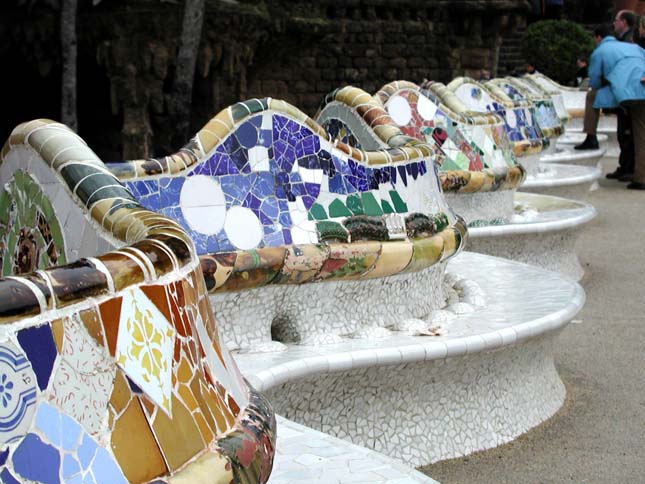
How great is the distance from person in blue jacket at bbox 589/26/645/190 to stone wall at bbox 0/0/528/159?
611 centimetres

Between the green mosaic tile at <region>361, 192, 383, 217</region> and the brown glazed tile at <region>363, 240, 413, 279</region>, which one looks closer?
the brown glazed tile at <region>363, 240, 413, 279</region>

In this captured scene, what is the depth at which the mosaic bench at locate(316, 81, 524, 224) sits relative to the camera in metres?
6.14

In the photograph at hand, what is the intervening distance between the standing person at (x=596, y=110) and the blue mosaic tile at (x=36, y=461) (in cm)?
1067

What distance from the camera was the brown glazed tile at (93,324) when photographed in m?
2.05

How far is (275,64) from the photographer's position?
21531 millimetres

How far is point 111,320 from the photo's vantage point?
6.93ft

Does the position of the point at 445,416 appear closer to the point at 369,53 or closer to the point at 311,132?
the point at 311,132

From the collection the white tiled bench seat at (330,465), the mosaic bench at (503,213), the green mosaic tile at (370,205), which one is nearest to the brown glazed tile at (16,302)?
the white tiled bench seat at (330,465)

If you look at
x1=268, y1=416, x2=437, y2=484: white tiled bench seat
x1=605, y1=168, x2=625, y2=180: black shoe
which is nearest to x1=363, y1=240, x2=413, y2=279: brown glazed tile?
x1=268, y1=416, x2=437, y2=484: white tiled bench seat

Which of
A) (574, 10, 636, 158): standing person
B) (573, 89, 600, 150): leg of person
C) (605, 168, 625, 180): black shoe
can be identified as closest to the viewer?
(574, 10, 636, 158): standing person

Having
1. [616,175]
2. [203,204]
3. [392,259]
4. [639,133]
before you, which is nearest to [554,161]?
[639,133]

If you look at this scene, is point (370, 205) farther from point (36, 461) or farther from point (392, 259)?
point (36, 461)

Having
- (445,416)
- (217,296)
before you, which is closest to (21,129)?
(217,296)

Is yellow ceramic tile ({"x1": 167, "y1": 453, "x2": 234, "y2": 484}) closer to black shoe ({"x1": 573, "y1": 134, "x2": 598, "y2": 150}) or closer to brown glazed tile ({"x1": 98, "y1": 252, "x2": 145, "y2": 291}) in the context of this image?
brown glazed tile ({"x1": 98, "y1": 252, "x2": 145, "y2": 291})
